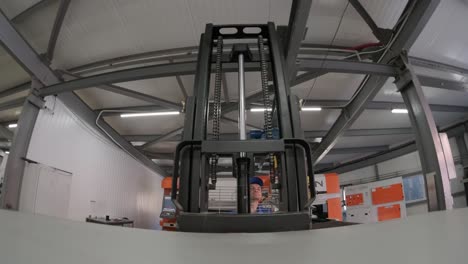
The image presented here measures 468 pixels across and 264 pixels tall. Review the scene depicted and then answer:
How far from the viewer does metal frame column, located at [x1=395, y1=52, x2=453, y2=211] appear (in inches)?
101

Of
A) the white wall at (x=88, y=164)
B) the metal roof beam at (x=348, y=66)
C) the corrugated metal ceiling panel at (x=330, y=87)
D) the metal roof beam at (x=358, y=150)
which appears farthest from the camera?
the metal roof beam at (x=358, y=150)

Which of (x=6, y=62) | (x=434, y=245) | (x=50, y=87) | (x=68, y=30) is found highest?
(x=68, y=30)

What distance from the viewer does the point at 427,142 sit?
281 cm

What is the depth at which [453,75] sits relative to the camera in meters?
4.21

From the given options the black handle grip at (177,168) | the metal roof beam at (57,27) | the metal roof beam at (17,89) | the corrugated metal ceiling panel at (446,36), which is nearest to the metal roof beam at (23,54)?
the metal roof beam at (57,27)

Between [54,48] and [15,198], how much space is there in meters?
2.14

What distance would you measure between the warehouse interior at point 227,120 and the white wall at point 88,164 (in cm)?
4

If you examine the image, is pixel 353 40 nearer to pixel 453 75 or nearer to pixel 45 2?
pixel 453 75

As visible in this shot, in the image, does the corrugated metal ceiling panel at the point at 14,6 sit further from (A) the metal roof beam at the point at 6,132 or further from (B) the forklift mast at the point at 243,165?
(A) the metal roof beam at the point at 6,132

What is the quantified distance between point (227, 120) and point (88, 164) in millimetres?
3020

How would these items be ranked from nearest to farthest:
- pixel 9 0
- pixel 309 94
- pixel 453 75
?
pixel 9 0
pixel 453 75
pixel 309 94

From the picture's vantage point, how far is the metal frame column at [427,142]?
2.57 meters

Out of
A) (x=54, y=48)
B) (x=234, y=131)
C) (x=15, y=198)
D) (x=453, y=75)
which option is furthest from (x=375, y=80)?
(x=15, y=198)

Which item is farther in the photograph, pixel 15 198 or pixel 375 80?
pixel 375 80
